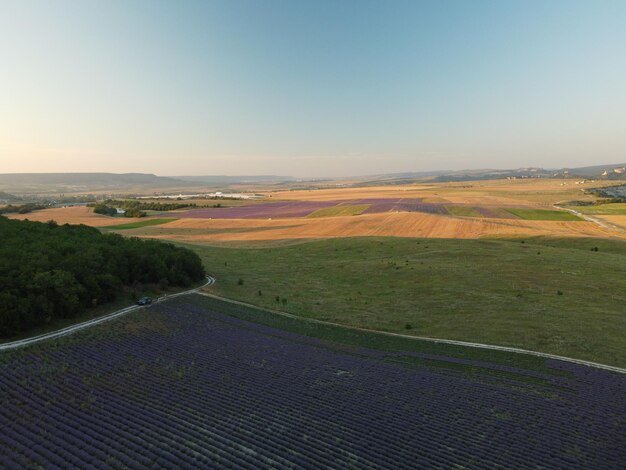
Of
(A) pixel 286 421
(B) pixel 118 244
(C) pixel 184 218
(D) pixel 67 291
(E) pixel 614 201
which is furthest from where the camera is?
(E) pixel 614 201

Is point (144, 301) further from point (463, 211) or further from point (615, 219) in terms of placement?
point (615, 219)

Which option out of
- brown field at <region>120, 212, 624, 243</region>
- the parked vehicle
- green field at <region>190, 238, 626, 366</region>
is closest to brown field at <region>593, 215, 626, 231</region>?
brown field at <region>120, 212, 624, 243</region>

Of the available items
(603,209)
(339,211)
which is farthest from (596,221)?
(339,211)

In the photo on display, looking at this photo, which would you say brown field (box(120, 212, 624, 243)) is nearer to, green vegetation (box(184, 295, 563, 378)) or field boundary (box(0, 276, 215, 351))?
green vegetation (box(184, 295, 563, 378))

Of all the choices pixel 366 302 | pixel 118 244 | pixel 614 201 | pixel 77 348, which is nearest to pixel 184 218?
pixel 118 244

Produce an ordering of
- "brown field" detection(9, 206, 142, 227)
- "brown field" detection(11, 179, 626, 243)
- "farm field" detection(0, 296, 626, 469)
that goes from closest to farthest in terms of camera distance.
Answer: "farm field" detection(0, 296, 626, 469) → "brown field" detection(11, 179, 626, 243) → "brown field" detection(9, 206, 142, 227)

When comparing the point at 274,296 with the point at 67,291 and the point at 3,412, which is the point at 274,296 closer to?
the point at 67,291
